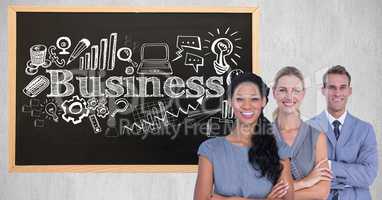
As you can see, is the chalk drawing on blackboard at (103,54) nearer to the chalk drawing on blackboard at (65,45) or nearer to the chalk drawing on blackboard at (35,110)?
the chalk drawing on blackboard at (65,45)

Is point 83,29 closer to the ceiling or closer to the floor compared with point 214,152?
closer to the ceiling

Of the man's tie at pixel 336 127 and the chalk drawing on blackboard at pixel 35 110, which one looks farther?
the chalk drawing on blackboard at pixel 35 110

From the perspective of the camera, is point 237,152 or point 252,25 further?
point 252,25

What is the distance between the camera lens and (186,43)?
3.29 m

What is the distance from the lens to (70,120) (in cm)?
329

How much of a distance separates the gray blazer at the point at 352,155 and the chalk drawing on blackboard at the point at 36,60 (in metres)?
1.86

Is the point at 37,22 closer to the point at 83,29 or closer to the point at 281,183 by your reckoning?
the point at 83,29

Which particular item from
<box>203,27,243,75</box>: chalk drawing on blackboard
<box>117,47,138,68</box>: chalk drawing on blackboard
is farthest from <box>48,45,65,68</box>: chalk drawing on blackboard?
<box>203,27,243,75</box>: chalk drawing on blackboard

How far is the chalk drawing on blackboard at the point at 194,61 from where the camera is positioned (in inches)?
129

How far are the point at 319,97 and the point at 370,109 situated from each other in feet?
1.26

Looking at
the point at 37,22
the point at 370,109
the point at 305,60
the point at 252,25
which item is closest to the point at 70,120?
the point at 37,22

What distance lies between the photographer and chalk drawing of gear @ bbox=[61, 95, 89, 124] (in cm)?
329

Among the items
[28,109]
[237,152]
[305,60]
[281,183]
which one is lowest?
[281,183]

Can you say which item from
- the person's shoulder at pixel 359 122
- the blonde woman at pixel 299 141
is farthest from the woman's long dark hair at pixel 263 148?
the person's shoulder at pixel 359 122
